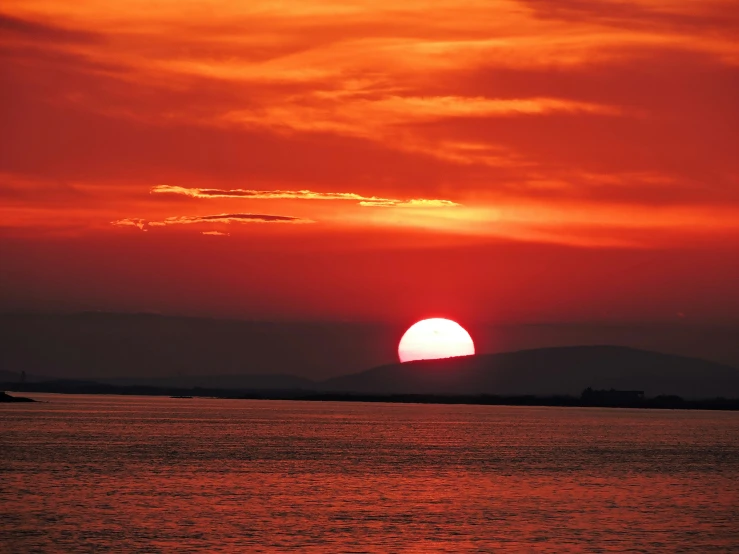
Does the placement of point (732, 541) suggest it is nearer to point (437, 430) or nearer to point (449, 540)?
point (449, 540)

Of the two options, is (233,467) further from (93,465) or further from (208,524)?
(208,524)

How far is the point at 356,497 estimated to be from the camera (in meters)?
74.3

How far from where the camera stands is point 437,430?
189 metres

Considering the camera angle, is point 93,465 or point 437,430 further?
point 437,430

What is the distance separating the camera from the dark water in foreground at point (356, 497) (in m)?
55.3

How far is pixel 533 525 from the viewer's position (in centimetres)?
6181

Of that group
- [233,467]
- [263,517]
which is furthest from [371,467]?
[263,517]

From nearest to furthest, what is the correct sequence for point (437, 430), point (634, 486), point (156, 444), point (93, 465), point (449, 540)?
point (449, 540) < point (634, 486) < point (93, 465) < point (156, 444) < point (437, 430)

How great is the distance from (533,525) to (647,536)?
21.6 feet

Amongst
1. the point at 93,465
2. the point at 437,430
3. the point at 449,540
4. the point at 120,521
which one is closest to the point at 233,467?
the point at 93,465

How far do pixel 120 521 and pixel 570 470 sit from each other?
5277cm

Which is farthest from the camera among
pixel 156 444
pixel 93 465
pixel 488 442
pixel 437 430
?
pixel 437 430

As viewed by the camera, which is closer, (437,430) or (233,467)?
(233,467)

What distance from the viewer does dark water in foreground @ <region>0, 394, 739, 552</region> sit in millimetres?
55344
